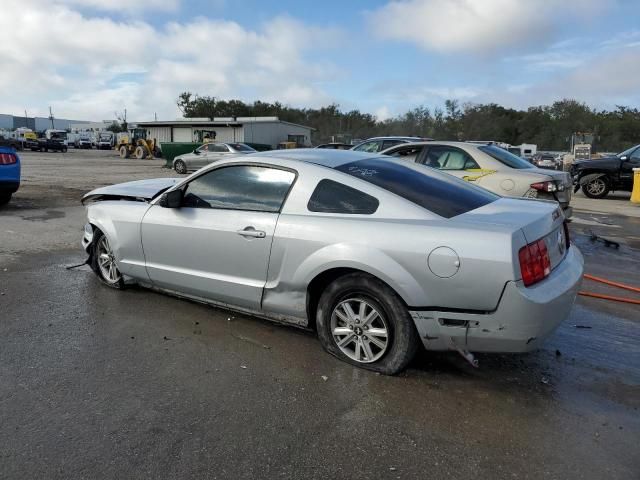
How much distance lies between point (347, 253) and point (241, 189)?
4.08 feet

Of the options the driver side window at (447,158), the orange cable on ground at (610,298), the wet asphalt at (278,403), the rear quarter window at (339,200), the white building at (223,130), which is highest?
the white building at (223,130)

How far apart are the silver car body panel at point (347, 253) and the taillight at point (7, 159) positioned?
699cm

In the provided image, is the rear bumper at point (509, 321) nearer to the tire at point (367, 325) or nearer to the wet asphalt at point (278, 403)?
the tire at point (367, 325)

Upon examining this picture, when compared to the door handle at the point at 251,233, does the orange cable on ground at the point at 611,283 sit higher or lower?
lower

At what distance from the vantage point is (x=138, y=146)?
4250cm

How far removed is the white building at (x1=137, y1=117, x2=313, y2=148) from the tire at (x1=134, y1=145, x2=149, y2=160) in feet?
14.2

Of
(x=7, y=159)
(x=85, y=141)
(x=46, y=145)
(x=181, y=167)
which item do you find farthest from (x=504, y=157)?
(x=85, y=141)

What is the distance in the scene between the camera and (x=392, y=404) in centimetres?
324

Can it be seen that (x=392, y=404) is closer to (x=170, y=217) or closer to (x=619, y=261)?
(x=170, y=217)

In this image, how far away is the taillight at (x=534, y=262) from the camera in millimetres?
3121

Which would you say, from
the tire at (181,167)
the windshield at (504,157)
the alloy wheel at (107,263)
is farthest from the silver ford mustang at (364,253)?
the tire at (181,167)

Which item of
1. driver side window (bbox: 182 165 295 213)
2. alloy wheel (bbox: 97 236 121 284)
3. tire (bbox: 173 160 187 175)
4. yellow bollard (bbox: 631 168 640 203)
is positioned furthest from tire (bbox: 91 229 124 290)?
tire (bbox: 173 160 187 175)

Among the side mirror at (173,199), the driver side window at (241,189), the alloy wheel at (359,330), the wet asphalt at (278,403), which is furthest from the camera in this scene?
the side mirror at (173,199)

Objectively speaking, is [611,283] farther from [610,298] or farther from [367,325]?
[367,325]
